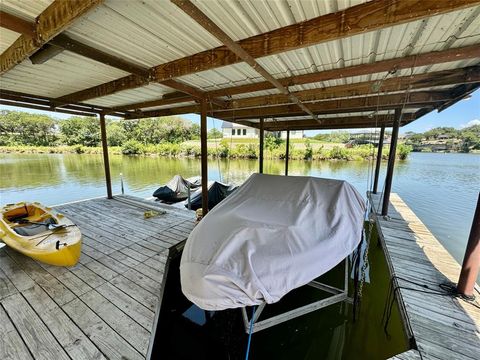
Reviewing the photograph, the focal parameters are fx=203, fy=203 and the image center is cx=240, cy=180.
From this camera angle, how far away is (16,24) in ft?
5.55

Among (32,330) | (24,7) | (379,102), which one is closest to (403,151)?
(379,102)

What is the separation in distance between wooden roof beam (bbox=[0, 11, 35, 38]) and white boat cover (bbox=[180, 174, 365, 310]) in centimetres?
230

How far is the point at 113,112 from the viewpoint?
18.5 feet

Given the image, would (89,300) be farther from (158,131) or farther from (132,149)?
(158,131)

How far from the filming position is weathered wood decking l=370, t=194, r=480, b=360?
174cm

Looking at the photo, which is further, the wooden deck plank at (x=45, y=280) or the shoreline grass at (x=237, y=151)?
the shoreline grass at (x=237, y=151)

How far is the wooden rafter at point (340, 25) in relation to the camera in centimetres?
133

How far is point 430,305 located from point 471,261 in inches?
24.5

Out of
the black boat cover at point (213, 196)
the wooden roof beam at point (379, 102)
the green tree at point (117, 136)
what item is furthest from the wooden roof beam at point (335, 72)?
the green tree at point (117, 136)

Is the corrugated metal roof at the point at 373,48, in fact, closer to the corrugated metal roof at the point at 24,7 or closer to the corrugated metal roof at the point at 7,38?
the corrugated metal roof at the point at 24,7

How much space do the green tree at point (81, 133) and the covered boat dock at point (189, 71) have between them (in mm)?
31247

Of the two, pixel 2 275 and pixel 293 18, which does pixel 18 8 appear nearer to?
pixel 293 18

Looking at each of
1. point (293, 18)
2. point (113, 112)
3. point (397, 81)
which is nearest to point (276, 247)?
point (293, 18)

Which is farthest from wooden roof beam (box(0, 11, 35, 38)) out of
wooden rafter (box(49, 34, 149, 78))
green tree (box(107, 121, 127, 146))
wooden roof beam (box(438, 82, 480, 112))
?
green tree (box(107, 121, 127, 146))
